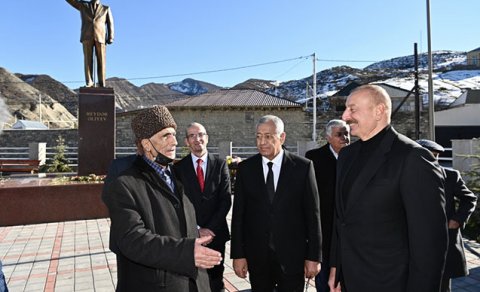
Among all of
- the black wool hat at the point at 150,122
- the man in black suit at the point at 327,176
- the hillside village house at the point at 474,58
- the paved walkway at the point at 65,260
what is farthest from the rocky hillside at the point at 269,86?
the man in black suit at the point at 327,176

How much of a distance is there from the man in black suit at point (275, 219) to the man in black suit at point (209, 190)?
0.40 metres

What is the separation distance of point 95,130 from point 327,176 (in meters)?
6.81

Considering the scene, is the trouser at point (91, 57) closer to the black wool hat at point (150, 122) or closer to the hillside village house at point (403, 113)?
the black wool hat at point (150, 122)

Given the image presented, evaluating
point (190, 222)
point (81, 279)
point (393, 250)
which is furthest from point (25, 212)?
point (393, 250)

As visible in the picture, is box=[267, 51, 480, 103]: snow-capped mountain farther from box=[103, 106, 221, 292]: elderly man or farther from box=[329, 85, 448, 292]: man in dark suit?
box=[103, 106, 221, 292]: elderly man

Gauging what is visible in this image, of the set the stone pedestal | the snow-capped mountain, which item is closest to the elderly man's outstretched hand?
the stone pedestal

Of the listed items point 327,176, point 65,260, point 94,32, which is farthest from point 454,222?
point 94,32

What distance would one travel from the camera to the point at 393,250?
1922 mm

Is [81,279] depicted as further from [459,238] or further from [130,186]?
[459,238]

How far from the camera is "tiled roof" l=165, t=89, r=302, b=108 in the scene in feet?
97.7

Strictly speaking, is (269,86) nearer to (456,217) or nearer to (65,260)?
(65,260)

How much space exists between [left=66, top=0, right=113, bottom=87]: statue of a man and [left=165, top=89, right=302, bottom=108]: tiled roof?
20.0 meters

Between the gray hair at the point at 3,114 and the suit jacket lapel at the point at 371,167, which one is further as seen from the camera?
the suit jacket lapel at the point at 371,167

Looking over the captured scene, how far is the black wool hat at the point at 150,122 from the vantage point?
1981 mm
